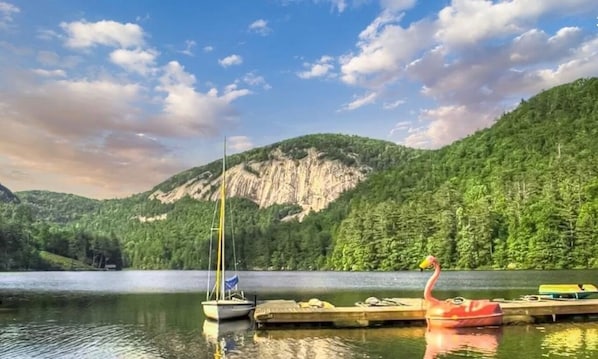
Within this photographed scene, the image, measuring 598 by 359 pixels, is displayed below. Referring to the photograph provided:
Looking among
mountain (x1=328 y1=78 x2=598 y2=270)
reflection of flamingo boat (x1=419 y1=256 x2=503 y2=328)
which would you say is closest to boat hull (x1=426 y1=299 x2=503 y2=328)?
reflection of flamingo boat (x1=419 y1=256 x2=503 y2=328)

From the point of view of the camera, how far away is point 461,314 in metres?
36.1

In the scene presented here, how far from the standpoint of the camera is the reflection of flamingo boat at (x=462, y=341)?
29219 millimetres

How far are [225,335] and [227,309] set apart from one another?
573cm

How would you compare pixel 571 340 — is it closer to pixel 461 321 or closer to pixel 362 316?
pixel 461 321

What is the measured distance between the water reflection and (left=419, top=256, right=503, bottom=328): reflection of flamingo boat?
1253cm

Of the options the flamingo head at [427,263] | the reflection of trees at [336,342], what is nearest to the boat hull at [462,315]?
the reflection of trees at [336,342]

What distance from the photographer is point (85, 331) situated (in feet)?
131

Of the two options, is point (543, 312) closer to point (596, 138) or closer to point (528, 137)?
point (596, 138)

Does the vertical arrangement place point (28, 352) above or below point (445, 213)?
below

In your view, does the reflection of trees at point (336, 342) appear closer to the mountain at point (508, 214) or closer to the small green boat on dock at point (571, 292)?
the small green boat on dock at point (571, 292)

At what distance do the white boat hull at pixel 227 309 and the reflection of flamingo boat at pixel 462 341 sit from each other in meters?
14.8

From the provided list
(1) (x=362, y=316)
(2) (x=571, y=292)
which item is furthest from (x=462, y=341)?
(2) (x=571, y=292)

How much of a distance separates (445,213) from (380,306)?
11567 cm

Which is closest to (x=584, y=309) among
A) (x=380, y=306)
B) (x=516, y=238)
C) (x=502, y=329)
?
(x=502, y=329)
